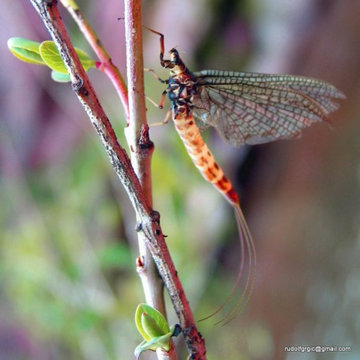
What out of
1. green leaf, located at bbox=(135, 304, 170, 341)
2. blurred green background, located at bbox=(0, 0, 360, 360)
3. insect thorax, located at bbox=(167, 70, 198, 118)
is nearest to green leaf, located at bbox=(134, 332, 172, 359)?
green leaf, located at bbox=(135, 304, 170, 341)

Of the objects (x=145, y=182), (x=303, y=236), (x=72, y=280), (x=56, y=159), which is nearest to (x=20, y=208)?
(x=56, y=159)

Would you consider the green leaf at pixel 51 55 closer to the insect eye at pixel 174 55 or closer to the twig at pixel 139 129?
the twig at pixel 139 129

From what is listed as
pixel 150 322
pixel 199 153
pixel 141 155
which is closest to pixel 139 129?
pixel 141 155

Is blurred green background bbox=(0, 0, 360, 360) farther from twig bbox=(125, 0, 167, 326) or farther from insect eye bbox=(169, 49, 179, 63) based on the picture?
twig bbox=(125, 0, 167, 326)

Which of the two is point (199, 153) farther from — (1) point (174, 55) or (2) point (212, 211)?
(2) point (212, 211)

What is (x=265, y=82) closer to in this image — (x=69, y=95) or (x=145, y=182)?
(x=145, y=182)

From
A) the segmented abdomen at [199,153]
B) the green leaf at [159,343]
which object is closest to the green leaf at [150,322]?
the green leaf at [159,343]
